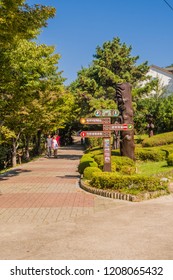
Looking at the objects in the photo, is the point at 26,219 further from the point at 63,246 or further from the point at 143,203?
the point at 143,203

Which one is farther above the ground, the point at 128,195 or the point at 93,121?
the point at 93,121

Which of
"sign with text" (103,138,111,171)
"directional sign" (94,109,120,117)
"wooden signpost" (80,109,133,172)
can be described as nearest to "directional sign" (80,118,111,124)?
"wooden signpost" (80,109,133,172)

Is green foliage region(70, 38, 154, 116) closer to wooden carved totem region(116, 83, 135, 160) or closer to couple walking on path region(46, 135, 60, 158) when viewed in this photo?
couple walking on path region(46, 135, 60, 158)

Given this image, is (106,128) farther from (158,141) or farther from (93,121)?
(158,141)

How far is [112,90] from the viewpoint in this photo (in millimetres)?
27812

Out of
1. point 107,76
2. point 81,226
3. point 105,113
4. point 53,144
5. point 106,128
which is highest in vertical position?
point 107,76

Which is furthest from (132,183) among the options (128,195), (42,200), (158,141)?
(158,141)

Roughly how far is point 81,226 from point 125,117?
10.7 metres

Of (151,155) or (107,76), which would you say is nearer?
(151,155)

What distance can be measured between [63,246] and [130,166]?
9578mm

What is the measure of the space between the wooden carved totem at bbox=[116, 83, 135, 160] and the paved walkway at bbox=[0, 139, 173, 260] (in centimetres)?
585

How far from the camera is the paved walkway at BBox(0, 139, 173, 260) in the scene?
229 inches

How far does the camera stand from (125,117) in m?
17.5

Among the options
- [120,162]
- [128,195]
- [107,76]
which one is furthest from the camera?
[107,76]
